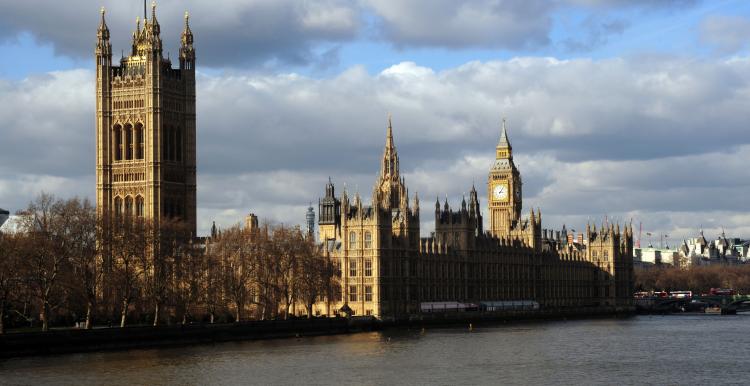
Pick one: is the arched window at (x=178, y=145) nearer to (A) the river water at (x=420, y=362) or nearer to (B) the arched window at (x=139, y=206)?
(B) the arched window at (x=139, y=206)

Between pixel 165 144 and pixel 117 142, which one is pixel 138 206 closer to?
pixel 165 144

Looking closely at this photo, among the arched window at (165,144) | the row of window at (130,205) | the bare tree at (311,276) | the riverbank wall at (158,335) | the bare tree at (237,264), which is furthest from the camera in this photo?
the arched window at (165,144)

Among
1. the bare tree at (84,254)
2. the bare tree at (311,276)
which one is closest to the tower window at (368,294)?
the bare tree at (311,276)

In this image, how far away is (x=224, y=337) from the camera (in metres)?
116

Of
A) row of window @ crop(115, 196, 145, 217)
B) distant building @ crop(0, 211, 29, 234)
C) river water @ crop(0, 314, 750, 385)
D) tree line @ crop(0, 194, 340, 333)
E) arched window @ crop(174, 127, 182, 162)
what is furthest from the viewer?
arched window @ crop(174, 127, 182, 162)

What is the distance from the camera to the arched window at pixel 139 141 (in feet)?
511

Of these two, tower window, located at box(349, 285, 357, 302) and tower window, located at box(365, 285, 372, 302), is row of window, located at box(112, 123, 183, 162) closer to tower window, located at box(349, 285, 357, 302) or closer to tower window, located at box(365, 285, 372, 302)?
tower window, located at box(349, 285, 357, 302)

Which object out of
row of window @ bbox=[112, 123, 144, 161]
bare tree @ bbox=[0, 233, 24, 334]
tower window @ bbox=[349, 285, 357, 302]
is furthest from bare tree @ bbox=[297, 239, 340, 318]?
bare tree @ bbox=[0, 233, 24, 334]

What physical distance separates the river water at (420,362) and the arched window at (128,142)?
136 ft

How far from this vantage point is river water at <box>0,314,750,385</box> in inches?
3312

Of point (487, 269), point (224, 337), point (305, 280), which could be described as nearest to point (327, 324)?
point (305, 280)

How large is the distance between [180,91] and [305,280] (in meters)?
34.0

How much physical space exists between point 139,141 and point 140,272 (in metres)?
44.9

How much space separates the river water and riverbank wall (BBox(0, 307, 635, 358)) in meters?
1.60
